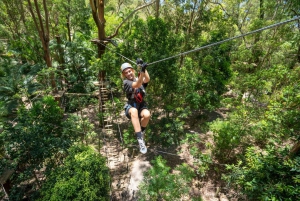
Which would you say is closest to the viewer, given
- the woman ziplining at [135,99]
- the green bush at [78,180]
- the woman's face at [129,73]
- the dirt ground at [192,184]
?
the green bush at [78,180]

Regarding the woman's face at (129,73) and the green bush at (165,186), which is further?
the woman's face at (129,73)

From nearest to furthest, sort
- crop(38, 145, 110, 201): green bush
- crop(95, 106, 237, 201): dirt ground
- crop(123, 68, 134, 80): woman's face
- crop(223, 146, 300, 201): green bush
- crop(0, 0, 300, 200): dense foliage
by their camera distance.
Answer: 1. crop(223, 146, 300, 201): green bush
2. crop(38, 145, 110, 201): green bush
3. crop(0, 0, 300, 200): dense foliage
4. crop(123, 68, 134, 80): woman's face
5. crop(95, 106, 237, 201): dirt ground

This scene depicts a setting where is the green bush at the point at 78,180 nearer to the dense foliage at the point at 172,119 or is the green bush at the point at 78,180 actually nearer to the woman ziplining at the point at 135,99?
the dense foliage at the point at 172,119

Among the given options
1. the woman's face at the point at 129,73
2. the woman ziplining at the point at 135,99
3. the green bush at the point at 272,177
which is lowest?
the green bush at the point at 272,177

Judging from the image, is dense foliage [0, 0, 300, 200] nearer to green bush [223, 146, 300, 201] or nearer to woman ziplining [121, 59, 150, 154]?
green bush [223, 146, 300, 201]

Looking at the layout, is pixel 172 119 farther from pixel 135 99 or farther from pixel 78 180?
pixel 78 180

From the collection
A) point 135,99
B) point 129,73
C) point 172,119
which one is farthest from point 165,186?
point 129,73

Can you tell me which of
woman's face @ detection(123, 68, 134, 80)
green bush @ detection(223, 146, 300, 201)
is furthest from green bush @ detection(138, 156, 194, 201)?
woman's face @ detection(123, 68, 134, 80)

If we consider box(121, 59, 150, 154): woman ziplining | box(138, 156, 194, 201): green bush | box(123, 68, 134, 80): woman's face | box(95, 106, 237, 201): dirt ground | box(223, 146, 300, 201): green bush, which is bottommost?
box(95, 106, 237, 201): dirt ground

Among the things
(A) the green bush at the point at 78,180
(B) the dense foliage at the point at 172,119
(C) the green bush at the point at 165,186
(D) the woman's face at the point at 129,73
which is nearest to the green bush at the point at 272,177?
(B) the dense foliage at the point at 172,119

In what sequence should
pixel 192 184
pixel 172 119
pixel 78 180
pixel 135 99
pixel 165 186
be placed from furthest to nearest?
pixel 172 119 < pixel 192 184 < pixel 135 99 < pixel 165 186 < pixel 78 180

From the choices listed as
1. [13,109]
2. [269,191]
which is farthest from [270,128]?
[13,109]

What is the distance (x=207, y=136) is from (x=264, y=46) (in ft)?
14.1

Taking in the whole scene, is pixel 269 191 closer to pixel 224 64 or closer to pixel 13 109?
pixel 224 64
